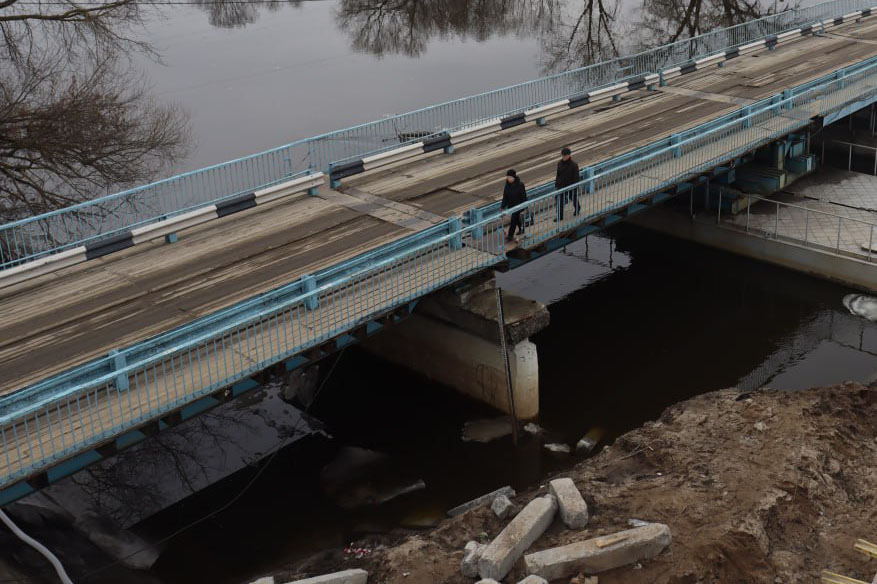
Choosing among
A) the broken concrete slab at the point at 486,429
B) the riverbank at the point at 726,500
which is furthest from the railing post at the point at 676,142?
the broken concrete slab at the point at 486,429

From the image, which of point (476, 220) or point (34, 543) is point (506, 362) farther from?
point (34, 543)

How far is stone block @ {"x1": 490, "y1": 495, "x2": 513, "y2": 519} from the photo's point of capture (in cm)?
1497

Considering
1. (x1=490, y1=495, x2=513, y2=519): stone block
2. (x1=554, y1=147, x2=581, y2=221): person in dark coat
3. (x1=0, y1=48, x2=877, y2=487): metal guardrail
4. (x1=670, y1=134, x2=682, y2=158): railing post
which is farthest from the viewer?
(x1=670, y1=134, x2=682, y2=158): railing post

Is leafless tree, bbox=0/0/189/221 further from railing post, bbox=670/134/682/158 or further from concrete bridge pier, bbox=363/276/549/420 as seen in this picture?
railing post, bbox=670/134/682/158

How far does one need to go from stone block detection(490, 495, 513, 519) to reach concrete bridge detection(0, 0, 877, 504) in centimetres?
357

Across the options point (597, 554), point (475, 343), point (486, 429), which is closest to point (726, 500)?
point (597, 554)

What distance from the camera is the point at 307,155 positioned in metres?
22.8

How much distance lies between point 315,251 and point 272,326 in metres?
3.11

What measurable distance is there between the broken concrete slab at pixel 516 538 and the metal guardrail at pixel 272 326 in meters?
4.19

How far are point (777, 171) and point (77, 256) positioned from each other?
18629 millimetres

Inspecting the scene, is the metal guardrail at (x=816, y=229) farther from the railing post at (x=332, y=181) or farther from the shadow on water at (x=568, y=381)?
the railing post at (x=332, y=181)

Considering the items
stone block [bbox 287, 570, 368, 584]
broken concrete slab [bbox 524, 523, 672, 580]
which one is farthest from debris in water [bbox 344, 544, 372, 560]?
broken concrete slab [bbox 524, 523, 672, 580]

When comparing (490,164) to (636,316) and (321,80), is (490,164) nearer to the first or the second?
(636,316)

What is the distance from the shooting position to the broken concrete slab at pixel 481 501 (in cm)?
1644
